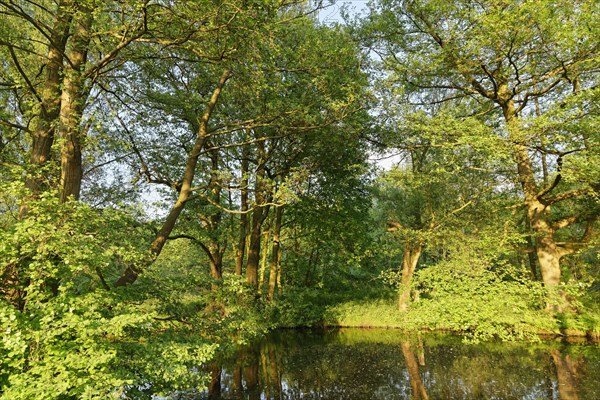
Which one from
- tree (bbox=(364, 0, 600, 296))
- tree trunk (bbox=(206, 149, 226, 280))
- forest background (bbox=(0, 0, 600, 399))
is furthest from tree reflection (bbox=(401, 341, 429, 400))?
tree trunk (bbox=(206, 149, 226, 280))

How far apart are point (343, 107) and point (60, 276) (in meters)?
8.57

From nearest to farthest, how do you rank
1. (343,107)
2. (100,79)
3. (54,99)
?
(54,99) < (100,79) < (343,107)

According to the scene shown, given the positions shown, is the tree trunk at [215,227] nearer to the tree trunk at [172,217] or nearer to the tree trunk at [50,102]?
the tree trunk at [172,217]

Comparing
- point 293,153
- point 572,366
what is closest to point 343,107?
point 293,153

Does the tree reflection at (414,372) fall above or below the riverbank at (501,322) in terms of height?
below

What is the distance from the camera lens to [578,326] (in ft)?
46.2

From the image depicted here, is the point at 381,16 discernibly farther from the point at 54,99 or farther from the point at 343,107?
the point at 54,99

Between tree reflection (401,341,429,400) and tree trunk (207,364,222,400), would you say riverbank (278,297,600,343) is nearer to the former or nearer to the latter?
tree reflection (401,341,429,400)

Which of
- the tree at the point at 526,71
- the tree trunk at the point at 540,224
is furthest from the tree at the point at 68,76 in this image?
the tree trunk at the point at 540,224

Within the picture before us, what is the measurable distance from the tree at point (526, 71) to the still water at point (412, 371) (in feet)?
9.79

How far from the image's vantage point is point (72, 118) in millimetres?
7305

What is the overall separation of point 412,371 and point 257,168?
994 centimetres

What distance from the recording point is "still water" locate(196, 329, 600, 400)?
406 inches

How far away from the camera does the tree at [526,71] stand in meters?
11.4
